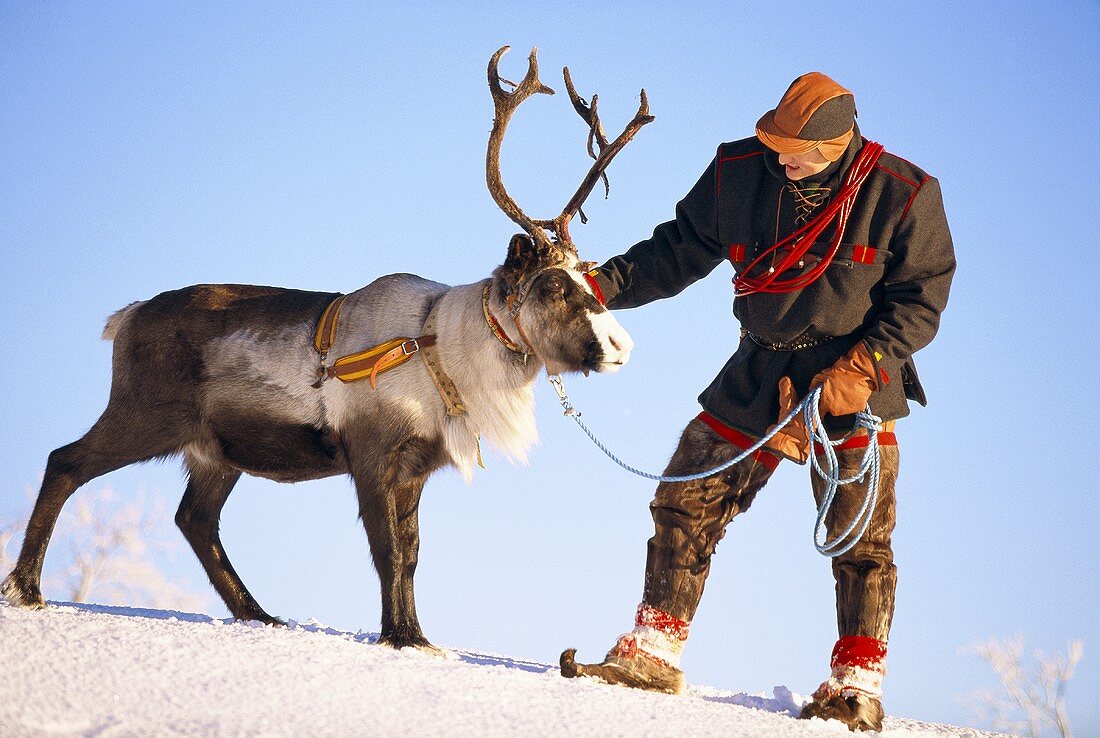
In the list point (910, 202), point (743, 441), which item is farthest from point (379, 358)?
point (910, 202)

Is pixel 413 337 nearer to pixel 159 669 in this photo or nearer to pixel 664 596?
pixel 664 596

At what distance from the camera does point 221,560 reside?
20.7ft

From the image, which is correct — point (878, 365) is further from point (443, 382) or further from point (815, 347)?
point (443, 382)

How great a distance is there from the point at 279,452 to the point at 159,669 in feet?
6.71

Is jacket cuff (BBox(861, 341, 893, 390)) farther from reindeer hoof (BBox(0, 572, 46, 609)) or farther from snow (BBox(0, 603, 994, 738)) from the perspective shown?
reindeer hoof (BBox(0, 572, 46, 609))

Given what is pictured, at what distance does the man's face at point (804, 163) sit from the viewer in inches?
187

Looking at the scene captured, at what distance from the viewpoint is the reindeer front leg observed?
5258 mm

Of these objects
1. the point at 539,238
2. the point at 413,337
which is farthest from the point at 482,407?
the point at 539,238

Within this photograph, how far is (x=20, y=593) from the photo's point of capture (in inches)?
223

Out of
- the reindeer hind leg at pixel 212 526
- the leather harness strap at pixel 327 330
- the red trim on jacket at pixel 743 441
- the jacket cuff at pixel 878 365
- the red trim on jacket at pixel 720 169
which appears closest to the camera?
the jacket cuff at pixel 878 365

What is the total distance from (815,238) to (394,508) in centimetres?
232

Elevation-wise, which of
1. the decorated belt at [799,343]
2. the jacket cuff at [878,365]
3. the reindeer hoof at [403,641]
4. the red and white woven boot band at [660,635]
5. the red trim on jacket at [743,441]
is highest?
the decorated belt at [799,343]

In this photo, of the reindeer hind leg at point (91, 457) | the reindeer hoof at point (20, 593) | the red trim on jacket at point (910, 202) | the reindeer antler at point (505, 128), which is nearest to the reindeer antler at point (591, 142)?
the reindeer antler at point (505, 128)

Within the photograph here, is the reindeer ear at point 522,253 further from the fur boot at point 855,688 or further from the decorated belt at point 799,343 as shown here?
the fur boot at point 855,688
